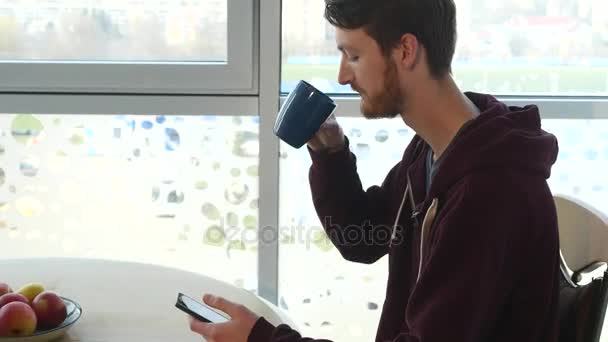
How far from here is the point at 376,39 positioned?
123 cm

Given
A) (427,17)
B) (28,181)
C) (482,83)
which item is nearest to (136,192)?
(28,181)

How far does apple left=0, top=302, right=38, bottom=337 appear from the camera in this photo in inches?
50.2

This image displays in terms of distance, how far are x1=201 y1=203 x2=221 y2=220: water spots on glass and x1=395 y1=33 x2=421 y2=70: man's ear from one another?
94cm

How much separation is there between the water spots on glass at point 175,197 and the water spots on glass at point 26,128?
38cm

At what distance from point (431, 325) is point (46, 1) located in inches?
52.4

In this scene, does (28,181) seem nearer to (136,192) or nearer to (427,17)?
(136,192)

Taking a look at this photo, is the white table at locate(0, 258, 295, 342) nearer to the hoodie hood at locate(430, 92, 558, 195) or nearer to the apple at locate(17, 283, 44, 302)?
the apple at locate(17, 283, 44, 302)

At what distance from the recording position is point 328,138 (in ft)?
4.97

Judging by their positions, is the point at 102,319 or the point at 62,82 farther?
the point at 62,82

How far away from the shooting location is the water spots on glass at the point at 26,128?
197 cm

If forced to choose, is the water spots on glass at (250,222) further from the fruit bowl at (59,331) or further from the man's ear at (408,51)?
the man's ear at (408,51)

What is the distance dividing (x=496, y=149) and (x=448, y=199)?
10 cm

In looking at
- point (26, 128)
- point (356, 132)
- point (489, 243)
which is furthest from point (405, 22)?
point (26, 128)
